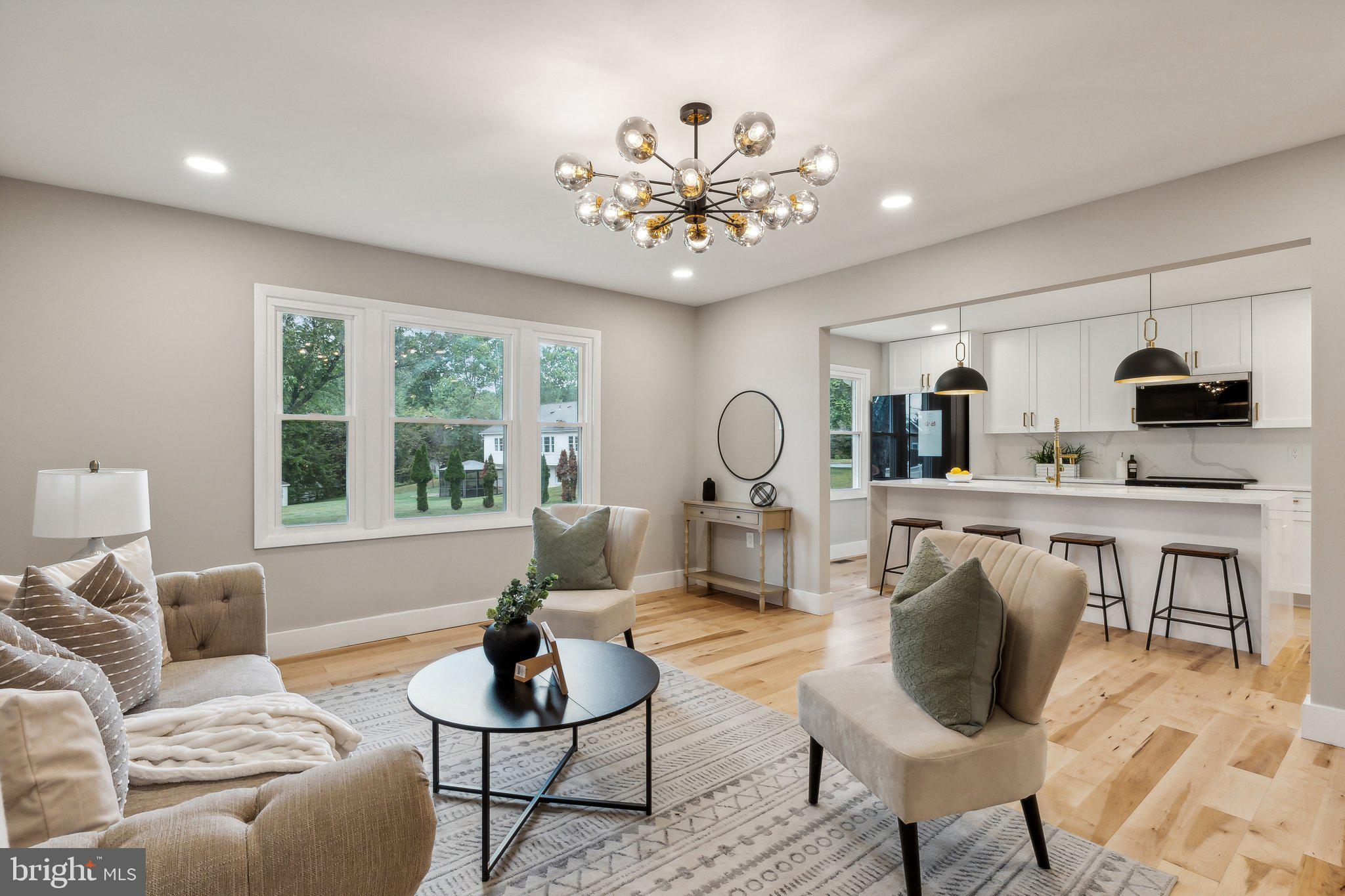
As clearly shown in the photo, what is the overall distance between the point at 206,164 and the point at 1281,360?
24.9 feet

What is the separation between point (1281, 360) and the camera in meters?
5.36

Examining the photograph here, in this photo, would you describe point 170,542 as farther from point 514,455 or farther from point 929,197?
point 929,197

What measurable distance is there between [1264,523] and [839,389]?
403 cm

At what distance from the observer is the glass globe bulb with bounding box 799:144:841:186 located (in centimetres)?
212

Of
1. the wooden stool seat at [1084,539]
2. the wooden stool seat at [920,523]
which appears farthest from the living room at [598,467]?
the wooden stool seat at [920,523]

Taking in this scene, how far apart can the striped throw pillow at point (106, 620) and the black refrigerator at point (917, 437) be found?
21.6 ft

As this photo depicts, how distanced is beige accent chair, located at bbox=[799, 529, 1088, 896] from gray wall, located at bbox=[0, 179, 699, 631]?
10.5 feet

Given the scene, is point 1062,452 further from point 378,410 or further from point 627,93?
point 378,410

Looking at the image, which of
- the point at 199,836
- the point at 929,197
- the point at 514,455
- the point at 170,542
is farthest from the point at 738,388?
the point at 199,836

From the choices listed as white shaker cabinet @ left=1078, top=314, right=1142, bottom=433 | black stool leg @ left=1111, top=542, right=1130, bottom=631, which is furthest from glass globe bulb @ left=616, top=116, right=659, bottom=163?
white shaker cabinet @ left=1078, top=314, right=1142, bottom=433

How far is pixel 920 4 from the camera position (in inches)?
74.8

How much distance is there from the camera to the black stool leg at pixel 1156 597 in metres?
3.95

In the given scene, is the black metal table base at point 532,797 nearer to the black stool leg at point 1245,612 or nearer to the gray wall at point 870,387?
the black stool leg at point 1245,612

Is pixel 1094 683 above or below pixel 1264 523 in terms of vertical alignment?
below
